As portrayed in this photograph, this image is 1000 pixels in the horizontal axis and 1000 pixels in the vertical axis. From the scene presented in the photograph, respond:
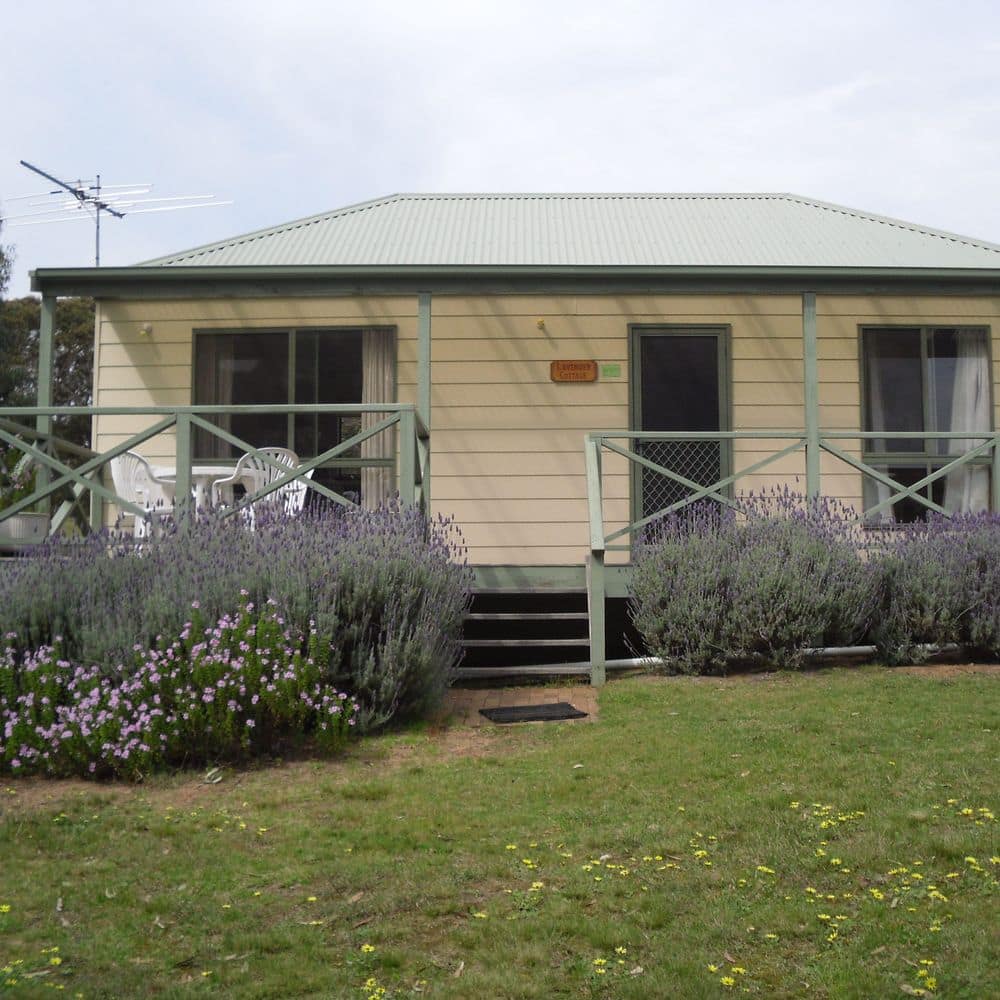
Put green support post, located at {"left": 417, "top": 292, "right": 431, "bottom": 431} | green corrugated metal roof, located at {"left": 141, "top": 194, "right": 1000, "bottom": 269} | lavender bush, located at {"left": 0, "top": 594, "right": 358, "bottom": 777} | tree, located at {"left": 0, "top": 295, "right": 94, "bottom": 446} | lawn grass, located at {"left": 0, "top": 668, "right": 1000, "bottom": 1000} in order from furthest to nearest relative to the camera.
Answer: tree, located at {"left": 0, "top": 295, "right": 94, "bottom": 446} < green corrugated metal roof, located at {"left": 141, "top": 194, "right": 1000, "bottom": 269} < green support post, located at {"left": 417, "top": 292, "right": 431, "bottom": 431} < lavender bush, located at {"left": 0, "top": 594, "right": 358, "bottom": 777} < lawn grass, located at {"left": 0, "top": 668, "right": 1000, "bottom": 1000}

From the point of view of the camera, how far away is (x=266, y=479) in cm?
877

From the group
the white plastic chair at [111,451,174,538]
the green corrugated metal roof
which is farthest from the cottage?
the white plastic chair at [111,451,174,538]

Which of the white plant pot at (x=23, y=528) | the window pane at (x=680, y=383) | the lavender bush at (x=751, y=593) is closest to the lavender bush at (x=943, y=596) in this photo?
the lavender bush at (x=751, y=593)

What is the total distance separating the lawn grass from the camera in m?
3.29

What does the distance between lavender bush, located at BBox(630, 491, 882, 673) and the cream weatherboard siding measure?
2.20 meters

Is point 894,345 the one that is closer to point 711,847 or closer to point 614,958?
point 711,847

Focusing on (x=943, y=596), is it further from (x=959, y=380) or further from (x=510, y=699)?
(x=959, y=380)

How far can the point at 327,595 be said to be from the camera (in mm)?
6266

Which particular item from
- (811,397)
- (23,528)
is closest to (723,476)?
(811,397)

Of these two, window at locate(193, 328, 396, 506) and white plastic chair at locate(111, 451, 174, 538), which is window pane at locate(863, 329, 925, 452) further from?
white plastic chair at locate(111, 451, 174, 538)

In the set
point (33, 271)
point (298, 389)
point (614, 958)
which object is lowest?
point (614, 958)

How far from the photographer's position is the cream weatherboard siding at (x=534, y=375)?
1005 centimetres

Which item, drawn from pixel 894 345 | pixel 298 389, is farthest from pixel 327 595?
pixel 894 345

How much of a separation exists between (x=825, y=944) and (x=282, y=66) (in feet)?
40.1
